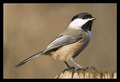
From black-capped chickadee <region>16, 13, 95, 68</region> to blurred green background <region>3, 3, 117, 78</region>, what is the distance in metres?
1.44

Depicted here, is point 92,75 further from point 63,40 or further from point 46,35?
point 46,35

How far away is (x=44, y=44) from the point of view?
5.31 metres

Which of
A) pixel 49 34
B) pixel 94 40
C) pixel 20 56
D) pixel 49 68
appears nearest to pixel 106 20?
pixel 94 40

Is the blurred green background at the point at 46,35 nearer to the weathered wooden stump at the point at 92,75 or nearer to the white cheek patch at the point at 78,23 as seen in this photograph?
the white cheek patch at the point at 78,23

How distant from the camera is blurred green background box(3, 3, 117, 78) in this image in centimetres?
512

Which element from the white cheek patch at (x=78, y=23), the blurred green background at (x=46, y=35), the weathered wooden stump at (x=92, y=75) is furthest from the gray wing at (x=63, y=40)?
the blurred green background at (x=46, y=35)

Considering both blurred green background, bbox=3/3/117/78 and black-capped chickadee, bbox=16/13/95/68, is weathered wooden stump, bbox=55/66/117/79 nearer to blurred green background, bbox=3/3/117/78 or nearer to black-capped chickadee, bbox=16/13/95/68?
black-capped chickadee, bbox=16/13/95/68

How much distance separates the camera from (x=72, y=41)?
357 centimetres

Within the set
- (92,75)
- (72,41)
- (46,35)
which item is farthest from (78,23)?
(46,35)

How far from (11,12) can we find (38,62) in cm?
133

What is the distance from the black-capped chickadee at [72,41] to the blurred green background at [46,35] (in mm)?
1440

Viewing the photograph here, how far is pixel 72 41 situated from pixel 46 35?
1919 millimetres

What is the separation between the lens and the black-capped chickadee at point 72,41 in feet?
11.5

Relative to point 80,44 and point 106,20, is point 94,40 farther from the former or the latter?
point 80,44
